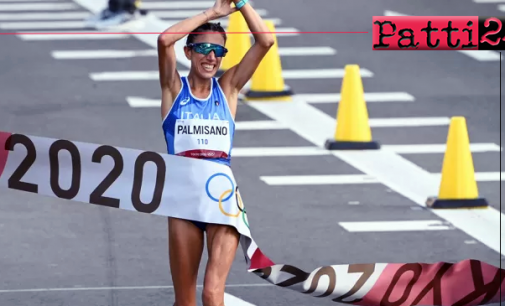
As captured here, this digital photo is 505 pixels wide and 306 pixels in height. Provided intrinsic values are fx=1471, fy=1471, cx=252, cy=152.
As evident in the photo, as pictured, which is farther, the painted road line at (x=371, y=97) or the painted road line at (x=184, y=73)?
the painted road line at (x=184, y=73)

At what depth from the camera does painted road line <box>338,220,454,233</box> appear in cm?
1356

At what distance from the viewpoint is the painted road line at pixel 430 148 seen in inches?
660

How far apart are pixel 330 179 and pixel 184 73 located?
5.16 m

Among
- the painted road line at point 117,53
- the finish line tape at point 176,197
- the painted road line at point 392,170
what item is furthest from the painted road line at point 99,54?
the finish line tape at point 176,197

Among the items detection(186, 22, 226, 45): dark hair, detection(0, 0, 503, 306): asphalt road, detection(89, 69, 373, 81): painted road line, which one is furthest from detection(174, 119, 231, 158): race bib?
→ detection(89, 69, 373, 81): painted road line

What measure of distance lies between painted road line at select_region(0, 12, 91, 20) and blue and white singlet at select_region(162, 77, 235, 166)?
16.4m

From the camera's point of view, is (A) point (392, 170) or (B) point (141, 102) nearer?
(A) point (392, 170)

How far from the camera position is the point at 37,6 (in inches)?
1080

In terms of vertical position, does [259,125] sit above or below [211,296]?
below

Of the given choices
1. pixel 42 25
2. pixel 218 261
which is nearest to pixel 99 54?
pixel 42 25

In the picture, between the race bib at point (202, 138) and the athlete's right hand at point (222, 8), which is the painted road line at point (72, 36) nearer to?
the race bib at point (202, 138)

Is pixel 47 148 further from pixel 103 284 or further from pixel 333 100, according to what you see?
pixel 333 100

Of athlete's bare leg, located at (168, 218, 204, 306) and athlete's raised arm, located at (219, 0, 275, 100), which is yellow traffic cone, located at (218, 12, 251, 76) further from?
athlete's bare leg, located at (168, 218, 204, 306)

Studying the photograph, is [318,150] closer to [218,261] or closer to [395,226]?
[395,226]
